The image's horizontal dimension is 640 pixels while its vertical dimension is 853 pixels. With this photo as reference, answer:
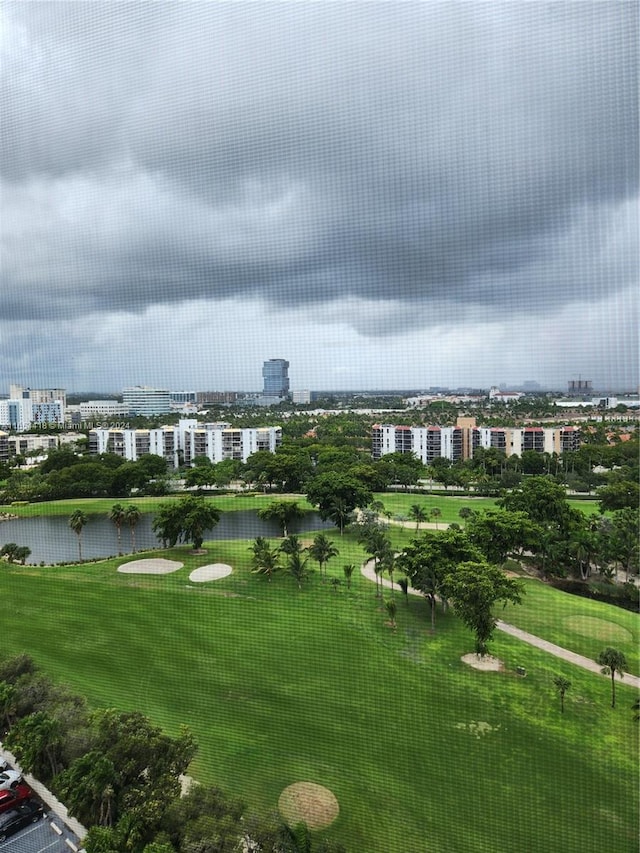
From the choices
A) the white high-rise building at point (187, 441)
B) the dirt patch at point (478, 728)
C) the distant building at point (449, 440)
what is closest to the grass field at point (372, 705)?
the dirt patch at point (478, 728)

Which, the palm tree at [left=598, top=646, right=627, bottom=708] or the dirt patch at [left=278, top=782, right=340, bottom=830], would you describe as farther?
the palm tree at [left=598, top=646, right=627, bottom=708]

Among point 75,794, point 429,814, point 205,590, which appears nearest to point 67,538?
point 205,590

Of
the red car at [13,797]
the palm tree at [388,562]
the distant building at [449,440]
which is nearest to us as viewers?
the red car at [13,797]

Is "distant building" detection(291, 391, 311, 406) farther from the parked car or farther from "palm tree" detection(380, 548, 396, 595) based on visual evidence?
the parked car

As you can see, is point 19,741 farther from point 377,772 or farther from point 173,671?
point 377,772

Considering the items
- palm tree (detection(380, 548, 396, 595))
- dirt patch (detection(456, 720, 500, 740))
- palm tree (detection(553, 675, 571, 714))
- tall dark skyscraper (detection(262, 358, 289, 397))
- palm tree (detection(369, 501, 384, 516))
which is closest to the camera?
dirt patch (detection(456, 720, 500, 740))

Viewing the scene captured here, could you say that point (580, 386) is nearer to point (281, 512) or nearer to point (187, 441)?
point (281, 512)

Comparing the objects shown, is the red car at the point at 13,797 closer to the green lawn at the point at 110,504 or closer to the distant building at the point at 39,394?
the distant building at the point at 39,394

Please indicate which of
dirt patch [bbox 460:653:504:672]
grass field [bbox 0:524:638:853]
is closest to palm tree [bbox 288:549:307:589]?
grass field [bbox 0:524:638:853]
